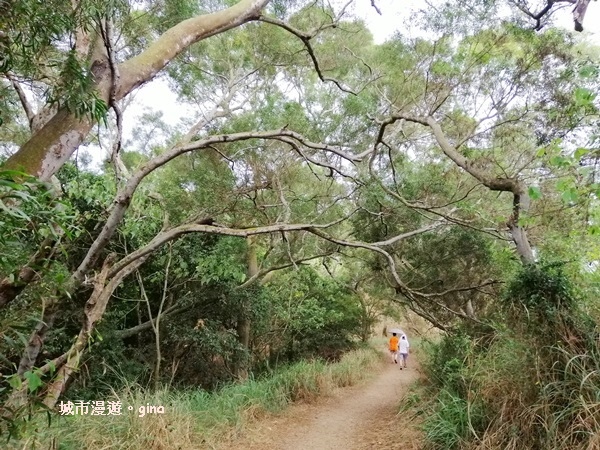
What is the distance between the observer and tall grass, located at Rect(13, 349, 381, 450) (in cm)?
400

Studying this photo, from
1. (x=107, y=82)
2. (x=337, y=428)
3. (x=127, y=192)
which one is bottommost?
(x=337, y=428)

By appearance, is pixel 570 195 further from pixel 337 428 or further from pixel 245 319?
pixel 245 319

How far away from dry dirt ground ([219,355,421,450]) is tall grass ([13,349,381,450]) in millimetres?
240

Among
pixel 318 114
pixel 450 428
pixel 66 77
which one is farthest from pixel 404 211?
pixel 66 77

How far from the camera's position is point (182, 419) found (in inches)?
195

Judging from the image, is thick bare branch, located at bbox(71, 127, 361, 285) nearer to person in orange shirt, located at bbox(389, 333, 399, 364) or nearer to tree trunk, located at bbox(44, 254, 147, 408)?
tree trunk, located at bbox(44, 254, 147, 408)

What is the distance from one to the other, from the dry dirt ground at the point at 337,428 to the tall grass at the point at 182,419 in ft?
0.79

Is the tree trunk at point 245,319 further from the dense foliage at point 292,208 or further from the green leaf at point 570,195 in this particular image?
the green leaf at point 570,195

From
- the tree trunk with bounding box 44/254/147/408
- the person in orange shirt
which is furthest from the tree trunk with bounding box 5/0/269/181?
the person in orange shirt

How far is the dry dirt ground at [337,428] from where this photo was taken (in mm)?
5470

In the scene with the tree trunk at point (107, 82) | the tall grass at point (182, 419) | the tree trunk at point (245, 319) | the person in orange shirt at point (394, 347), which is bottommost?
the person in orange shirt at point (394, 347)

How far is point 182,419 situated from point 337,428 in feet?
9.40

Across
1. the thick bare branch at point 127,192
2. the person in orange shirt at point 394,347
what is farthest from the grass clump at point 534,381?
the person in orange shirt at point 394,347

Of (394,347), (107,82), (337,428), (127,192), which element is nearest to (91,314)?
(127,192)
